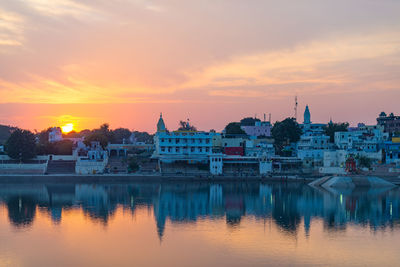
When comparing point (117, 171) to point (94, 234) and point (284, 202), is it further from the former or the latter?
point (94, 234)

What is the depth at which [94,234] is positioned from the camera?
112 ft

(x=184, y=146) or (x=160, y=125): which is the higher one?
(x=160, y=125)

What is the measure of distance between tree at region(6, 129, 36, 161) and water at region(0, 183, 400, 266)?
1708 cm

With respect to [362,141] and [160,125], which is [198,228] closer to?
[362,141]

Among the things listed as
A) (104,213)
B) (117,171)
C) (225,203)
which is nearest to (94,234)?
(104,213)

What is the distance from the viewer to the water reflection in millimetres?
40344

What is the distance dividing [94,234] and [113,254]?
19.3ft

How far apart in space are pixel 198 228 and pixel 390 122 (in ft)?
251

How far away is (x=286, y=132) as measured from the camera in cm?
9044

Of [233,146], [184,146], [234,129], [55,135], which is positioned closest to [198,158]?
[184,146]

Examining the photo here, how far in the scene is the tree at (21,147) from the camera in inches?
2958

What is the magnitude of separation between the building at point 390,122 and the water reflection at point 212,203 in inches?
1649

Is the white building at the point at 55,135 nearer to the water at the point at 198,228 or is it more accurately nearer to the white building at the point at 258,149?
the water at the point at 198,228

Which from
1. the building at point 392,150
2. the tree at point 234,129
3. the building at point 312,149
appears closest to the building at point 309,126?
the building at point 312,149
